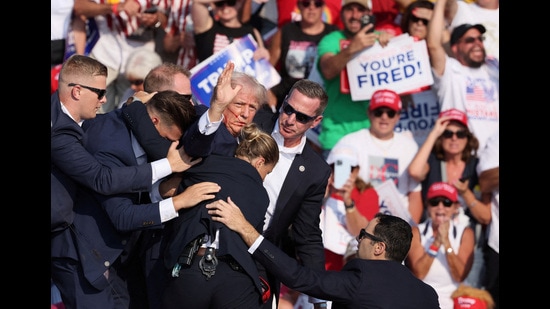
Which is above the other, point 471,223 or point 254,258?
point 254,258

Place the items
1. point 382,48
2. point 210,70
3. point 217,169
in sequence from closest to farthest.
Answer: point 217,169 < point 210,70 < point 382,48

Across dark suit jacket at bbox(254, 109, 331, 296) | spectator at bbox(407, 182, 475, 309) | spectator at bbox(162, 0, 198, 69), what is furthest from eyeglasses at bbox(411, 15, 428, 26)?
dark suit jacket at bbox(254, 109, 331, 296)

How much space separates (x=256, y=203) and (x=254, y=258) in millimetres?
304

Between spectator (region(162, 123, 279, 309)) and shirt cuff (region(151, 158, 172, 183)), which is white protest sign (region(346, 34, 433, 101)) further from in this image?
shirt cuff (region(151, 158, 172, 183))

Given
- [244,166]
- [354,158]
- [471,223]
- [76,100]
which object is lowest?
[471,223]

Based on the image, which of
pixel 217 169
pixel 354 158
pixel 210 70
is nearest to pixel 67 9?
pixel 210 70

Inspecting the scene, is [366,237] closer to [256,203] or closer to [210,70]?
[256,203]

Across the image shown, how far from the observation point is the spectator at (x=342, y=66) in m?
9.20

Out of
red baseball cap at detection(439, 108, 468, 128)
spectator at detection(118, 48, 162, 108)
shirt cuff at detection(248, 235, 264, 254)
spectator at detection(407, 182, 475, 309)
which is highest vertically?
spectator at detection(118, 48, 162, 108)

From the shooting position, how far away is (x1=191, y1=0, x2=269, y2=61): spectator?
9.18 meters

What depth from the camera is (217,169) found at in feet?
19.2

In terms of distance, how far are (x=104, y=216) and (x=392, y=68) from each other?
157 inches

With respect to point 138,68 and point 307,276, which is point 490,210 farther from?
point 307,276

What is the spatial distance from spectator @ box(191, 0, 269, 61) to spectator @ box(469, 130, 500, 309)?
2127 mm
